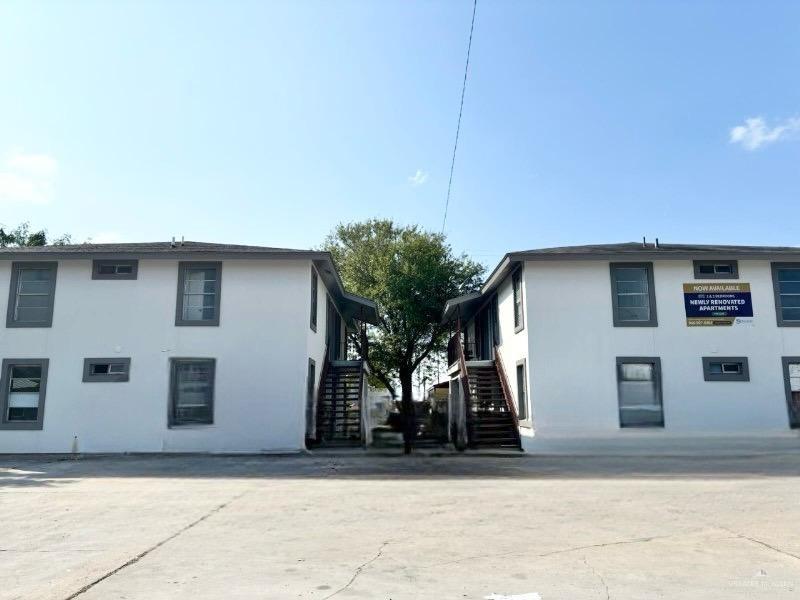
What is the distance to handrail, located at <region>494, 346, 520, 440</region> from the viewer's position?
16.3 metres

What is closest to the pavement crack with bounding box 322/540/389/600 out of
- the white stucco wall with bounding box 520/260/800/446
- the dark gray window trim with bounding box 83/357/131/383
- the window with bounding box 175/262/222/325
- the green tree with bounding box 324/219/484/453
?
the white stucco wall with bounding box 520/260/800/446

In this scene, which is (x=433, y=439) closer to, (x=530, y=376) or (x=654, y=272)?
(x=530, y=376)

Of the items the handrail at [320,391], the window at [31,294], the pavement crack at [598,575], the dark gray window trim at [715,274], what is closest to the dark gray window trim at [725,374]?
the dark gray window trim at [715,274]

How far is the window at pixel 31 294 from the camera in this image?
15.5 metres

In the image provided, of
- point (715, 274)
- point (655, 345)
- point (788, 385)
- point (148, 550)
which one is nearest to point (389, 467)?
point (148, 550)

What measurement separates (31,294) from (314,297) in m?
7.18

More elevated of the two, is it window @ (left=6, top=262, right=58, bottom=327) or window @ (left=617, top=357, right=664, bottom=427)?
window @ (left=6, top=262, right=58, bottom=327)

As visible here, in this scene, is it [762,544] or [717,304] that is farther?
[717,304]

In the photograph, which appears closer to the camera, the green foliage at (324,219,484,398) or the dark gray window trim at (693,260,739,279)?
the dark gray window trim at (693,260,739,279)

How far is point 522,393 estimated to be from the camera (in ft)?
54.2

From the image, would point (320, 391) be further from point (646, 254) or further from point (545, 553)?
point (545, 553)

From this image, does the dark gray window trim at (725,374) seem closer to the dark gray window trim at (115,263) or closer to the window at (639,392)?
the window at (639,392)

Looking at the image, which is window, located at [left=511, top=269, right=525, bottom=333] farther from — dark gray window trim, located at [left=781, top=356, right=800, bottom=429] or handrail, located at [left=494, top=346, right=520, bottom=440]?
dark gray window trim, located at [left=781, top=356, right=800, bottom=429]

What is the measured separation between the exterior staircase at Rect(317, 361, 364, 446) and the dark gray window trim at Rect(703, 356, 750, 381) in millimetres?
8946
